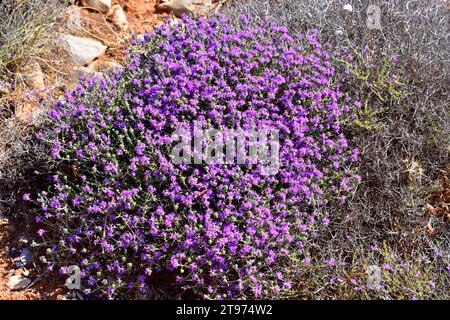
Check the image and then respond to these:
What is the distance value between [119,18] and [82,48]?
19.6 inches

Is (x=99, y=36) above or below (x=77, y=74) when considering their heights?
above

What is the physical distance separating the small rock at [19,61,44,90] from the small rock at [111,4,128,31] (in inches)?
34.1

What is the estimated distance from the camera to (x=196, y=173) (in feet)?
10.2

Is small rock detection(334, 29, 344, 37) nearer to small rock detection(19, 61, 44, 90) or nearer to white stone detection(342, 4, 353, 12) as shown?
white stone detection(342, 4, 353, 12)

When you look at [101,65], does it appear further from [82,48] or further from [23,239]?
[23,239]

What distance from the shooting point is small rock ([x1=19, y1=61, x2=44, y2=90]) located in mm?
4125

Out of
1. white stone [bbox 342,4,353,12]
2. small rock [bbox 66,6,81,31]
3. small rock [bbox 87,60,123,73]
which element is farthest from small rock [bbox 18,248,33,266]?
white stone [bbox 342,4,353,12]

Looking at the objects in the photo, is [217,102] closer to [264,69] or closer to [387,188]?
[264,69]

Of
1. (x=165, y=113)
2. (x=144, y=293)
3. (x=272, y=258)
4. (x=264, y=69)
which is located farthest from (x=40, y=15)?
(x=272, y=258)

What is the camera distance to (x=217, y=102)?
10.9ft

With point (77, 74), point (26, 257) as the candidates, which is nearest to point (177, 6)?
point (77, 74)

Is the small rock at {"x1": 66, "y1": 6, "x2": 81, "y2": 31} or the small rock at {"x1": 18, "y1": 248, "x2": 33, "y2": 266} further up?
the small rock at {"x1": 66, "y1": 6, "x2": 81, "y2": 31}

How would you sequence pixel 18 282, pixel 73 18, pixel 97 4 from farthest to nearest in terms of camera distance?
1. pixel 97 4
2. pixel 73 18
3. pixel 18 282
